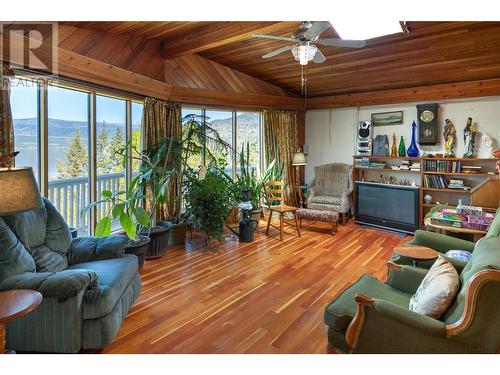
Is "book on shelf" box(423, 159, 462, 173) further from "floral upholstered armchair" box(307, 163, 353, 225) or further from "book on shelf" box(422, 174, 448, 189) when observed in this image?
"floral upholstered armchair" box(307, 163, 353, 225)

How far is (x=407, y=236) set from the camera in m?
5.23

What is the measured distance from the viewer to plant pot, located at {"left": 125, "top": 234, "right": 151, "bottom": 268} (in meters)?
3.49

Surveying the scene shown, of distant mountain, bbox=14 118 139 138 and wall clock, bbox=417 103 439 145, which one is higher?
wall clock, bbox=417 103 439 145

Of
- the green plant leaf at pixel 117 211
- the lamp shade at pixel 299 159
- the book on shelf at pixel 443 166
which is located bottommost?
the green plant leaf at pixel 117 211

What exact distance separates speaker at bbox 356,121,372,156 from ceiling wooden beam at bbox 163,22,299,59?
3097 mm

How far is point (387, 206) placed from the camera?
5586 mm

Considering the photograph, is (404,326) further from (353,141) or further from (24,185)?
(353,141)

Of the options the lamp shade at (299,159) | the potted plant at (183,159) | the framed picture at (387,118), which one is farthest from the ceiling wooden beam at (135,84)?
the framed picture at (387,118)

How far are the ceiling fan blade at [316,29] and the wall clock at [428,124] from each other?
347 cm

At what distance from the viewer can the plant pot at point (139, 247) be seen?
3494 millimetres

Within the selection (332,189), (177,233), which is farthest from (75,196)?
(332,189)

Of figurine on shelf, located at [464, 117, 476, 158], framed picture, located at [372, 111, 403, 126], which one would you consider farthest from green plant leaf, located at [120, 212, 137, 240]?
figurine on shelf, located at [464, 117, 476, 158]

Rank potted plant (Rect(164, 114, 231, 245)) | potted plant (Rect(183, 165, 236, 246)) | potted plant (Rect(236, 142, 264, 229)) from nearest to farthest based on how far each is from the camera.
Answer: potted plant (Rect(183, 165, 236, 246)), potted plant (Rect(164, 114, 231, 245)), potted plant (Rect(236, 142, 264, 229))

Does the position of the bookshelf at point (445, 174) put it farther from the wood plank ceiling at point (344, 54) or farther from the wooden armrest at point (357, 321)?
the wooden armrest at point (357, 321)
